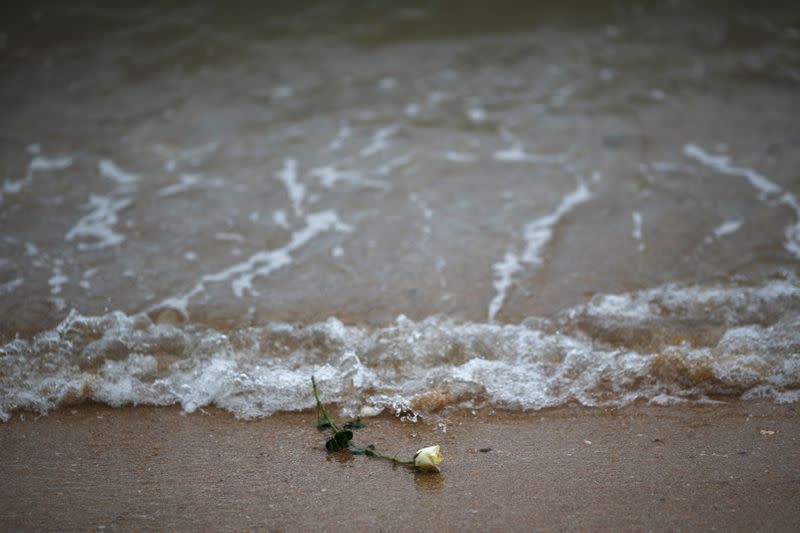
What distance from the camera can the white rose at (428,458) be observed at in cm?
214

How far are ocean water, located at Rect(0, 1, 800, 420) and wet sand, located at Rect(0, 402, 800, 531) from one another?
0.40ft

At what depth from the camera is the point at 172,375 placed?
270cm

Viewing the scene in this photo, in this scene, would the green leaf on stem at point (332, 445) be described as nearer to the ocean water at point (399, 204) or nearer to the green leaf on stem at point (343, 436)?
the green leaf on stem at point (343, 436)

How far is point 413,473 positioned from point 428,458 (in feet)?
0.28

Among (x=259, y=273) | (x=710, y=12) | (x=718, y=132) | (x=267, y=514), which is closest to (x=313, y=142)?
(x=259, y=273)

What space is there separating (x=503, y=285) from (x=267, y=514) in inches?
62.9

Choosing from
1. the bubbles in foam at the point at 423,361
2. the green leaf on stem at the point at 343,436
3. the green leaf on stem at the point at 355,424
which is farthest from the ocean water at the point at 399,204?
the green leaf on stem at the point at 343,436

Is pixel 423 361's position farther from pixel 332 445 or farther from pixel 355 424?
pixel 332 445

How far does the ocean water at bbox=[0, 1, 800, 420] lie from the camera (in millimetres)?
2717

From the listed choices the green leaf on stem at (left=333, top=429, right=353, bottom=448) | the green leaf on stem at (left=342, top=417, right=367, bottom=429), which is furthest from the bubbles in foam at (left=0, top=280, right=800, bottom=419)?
the green leaf on stem at (left=333, top=429, right=353, bottom=448)

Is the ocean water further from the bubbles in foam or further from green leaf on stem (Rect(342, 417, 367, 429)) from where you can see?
green leaf on stem (Rect(342, 417, 367, 429))

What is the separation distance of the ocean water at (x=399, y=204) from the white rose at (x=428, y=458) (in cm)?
34

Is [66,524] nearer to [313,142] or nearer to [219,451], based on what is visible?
[219,451]

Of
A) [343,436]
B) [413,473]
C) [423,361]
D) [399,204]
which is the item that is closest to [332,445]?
[343,436]
